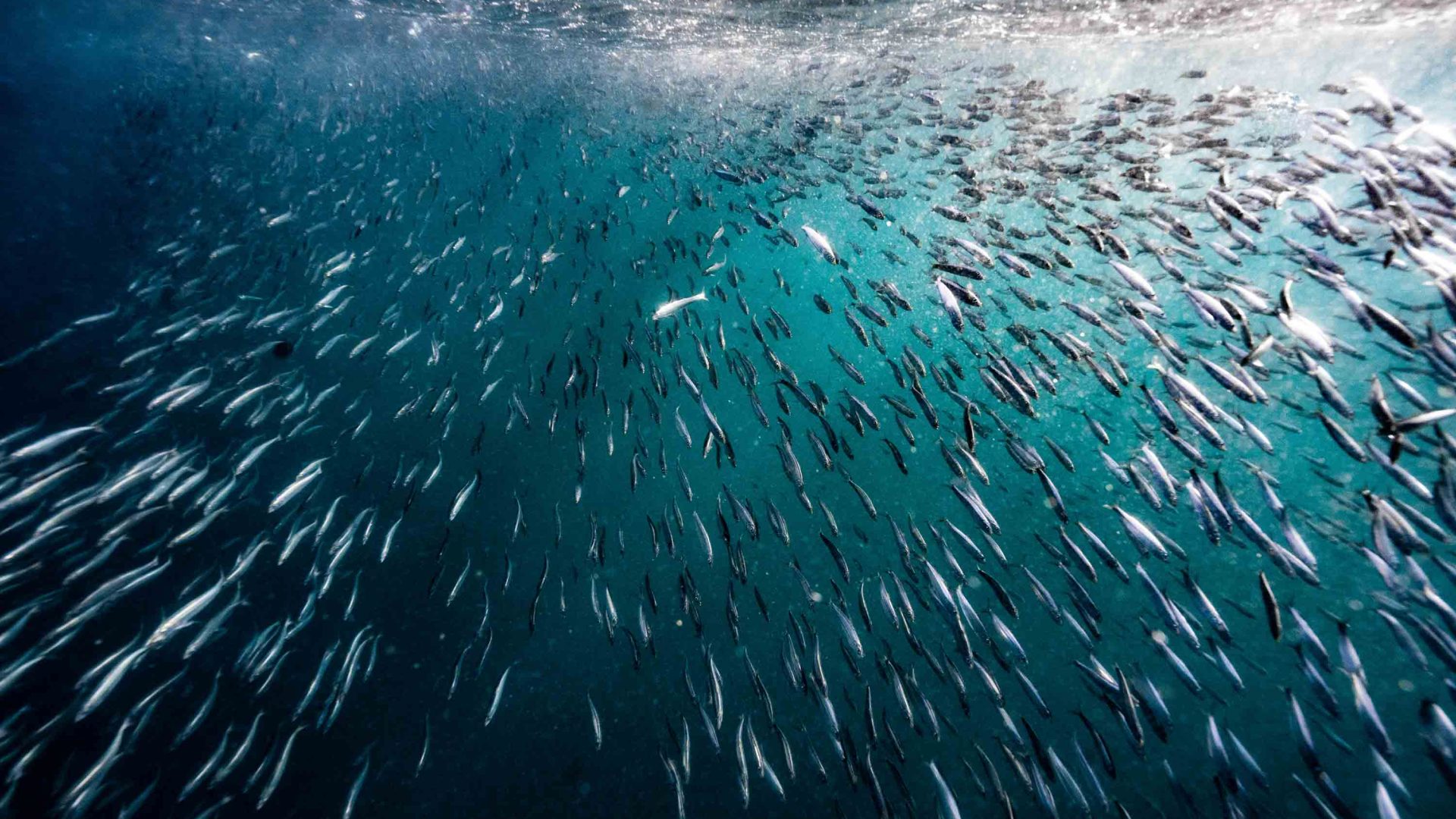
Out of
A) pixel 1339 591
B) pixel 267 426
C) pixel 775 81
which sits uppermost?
pixel 775 81

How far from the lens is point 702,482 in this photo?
42.3 ft

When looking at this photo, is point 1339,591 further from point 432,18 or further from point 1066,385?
point 432,18

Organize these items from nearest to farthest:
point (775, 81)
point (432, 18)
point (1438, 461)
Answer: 1. point (1438, 461)
2. point (432, 18)
3. point (775, 81)

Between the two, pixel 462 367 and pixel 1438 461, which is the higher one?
pixel 1438 461

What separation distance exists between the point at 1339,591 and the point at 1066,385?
38.4 feet

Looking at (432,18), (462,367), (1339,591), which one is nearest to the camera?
(462,367)

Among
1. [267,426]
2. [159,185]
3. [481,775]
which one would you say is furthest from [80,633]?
[159,185]

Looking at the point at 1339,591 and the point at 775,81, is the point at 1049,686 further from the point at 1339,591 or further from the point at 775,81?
Result: the point at 775,81

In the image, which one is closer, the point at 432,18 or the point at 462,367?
the point at 462,367

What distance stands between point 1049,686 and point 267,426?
15.3 metres

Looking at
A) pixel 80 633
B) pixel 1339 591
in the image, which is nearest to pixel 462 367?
pixel 80 633

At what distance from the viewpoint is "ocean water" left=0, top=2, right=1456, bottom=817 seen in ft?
14.3

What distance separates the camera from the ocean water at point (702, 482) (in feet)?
14.3

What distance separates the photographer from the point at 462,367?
12.6 meters
